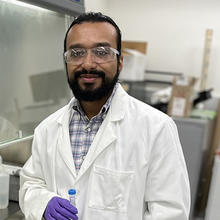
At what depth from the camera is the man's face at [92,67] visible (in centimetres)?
100

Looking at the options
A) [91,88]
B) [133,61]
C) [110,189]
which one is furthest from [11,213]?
[133,61]

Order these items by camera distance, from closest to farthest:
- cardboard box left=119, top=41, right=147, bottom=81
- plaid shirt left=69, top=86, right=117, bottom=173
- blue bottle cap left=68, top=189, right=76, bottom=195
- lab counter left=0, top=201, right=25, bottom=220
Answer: blue bottle cap left=68, top=189, right=76, bottom=195, plaid shirt left=69, top=86, right=117, bottom=173, lab counter left=0, top=201, right=25, bottom=220, cardboard box left=119, top=41, right=147, bottom=81

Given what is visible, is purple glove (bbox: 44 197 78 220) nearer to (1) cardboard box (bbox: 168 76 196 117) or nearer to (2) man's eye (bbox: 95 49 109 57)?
(2) man's eye (bbox: 95 49 109 57)

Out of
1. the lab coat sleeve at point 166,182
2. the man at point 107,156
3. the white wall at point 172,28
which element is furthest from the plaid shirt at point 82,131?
the white wall at point 172,28

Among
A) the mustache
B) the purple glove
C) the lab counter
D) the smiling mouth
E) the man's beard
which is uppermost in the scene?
the mustache

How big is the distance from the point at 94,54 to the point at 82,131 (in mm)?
A: 294

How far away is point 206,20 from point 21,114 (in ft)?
8.77

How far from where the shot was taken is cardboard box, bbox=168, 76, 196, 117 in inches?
102

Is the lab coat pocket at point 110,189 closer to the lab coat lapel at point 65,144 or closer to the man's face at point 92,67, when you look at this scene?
the lab coat lapel at point 65,144

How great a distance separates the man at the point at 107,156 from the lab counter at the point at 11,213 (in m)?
0.20

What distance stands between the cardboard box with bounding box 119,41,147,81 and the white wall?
1.02ft

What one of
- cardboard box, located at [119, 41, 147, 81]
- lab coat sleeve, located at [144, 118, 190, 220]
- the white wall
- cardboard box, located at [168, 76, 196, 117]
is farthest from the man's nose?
the white wall

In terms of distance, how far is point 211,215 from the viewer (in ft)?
7.86

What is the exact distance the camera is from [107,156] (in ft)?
3.34
